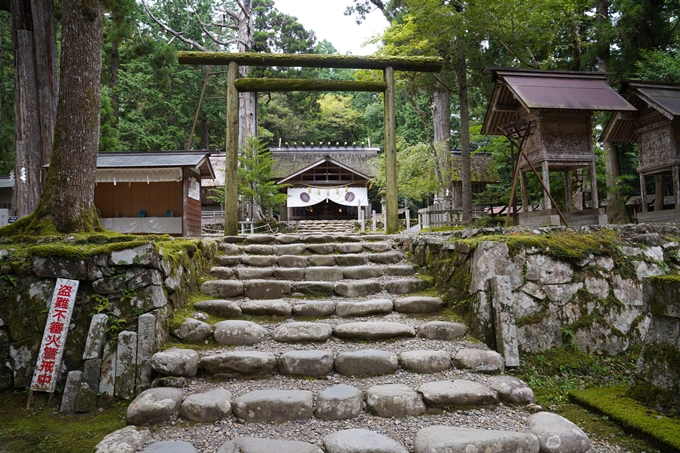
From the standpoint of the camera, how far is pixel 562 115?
5.99 m

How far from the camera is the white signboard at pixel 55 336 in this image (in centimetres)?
288

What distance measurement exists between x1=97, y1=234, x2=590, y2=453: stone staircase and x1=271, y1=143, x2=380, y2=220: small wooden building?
16.1m

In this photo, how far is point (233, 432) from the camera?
244 cm

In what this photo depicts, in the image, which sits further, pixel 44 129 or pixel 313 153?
pixel 313 153

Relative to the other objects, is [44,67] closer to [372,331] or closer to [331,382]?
[372,331]

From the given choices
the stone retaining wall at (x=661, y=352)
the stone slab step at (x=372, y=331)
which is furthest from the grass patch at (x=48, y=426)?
the stone retaining wall at (x=661, y=352)

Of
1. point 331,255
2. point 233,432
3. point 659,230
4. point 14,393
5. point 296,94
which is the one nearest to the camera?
point 233,432

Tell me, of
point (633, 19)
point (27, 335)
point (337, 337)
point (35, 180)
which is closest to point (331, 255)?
point (337, 337)

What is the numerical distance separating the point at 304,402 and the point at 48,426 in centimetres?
186

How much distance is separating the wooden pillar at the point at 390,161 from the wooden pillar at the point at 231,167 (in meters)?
2.58

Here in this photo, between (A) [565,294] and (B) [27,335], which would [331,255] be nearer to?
(A) [565,294]

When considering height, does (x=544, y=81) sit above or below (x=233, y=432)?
above

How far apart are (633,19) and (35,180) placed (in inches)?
598

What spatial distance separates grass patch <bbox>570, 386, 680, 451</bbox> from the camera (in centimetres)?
219
